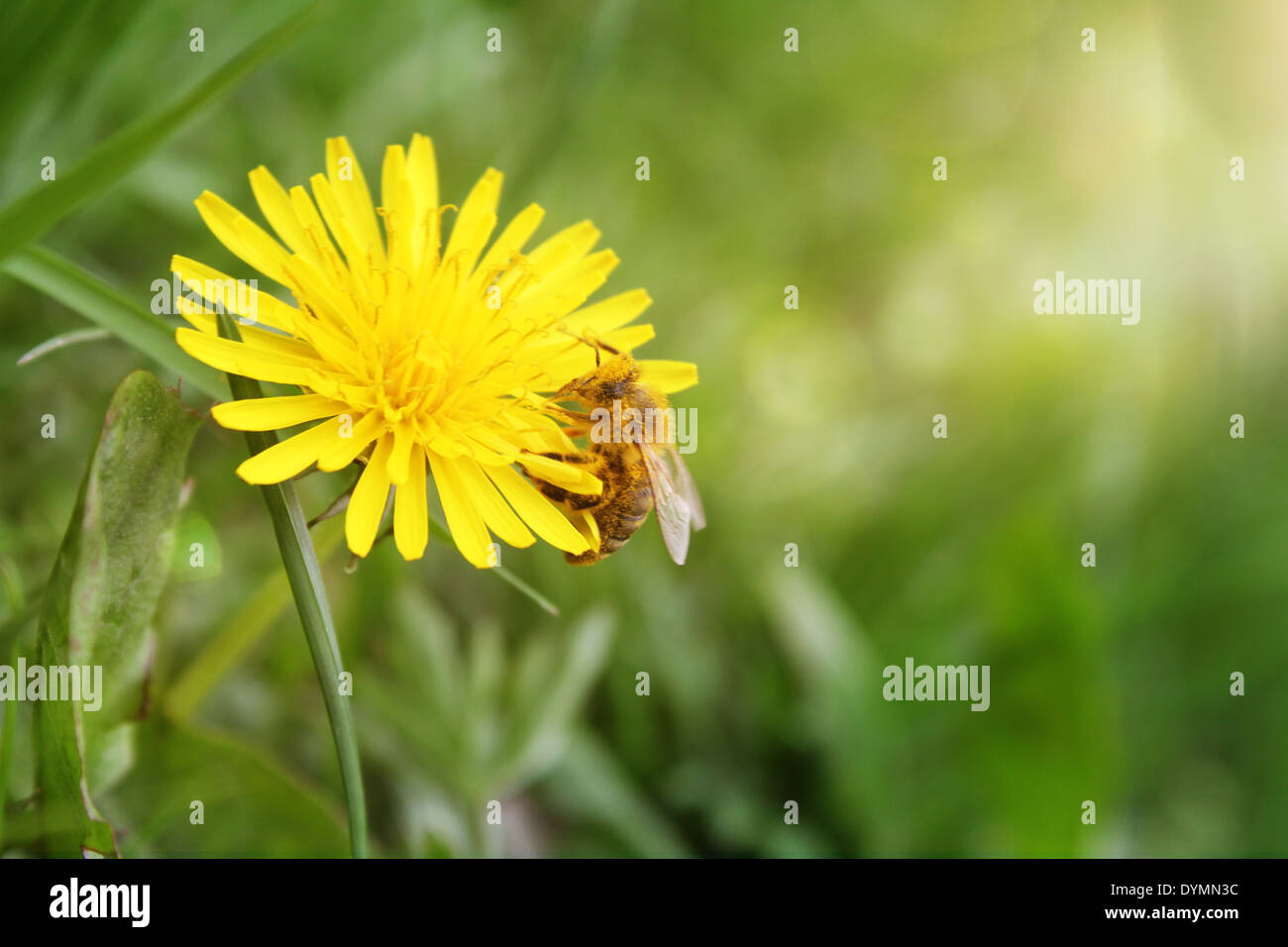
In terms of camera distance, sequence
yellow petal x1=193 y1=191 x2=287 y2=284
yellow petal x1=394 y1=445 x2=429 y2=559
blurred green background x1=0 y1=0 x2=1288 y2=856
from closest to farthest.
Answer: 1. yellow petal x1=394 y1=445 x2=429 y2=559
2. yellow petal x1=193 y1=191 x2=287 y2=284
3. blurred green background x1=0 y1=0 x2=1288 y2=856

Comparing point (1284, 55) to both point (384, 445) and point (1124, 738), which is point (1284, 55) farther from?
point (384, 445)

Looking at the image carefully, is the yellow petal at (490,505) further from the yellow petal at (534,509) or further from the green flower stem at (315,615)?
the green flower stem at (315,615)

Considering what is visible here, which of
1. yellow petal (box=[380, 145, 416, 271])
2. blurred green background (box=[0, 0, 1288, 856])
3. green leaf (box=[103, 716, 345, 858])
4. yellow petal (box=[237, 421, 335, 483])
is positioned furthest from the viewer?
blurred green background (box=[0, 0, 1288, 856])

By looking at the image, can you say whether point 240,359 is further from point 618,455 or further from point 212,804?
point 212,804

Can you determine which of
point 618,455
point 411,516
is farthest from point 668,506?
point 411,516

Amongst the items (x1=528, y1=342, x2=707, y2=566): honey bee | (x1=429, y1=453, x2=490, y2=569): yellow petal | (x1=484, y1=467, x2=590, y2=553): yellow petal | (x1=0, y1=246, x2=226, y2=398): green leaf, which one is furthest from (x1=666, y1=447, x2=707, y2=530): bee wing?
(x1=0, y1=246, x2=226, y2=398): green leaf

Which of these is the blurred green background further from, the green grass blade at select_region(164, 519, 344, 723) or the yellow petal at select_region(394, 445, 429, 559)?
the yellow petal at select_region(394, 445, 429, 559)
